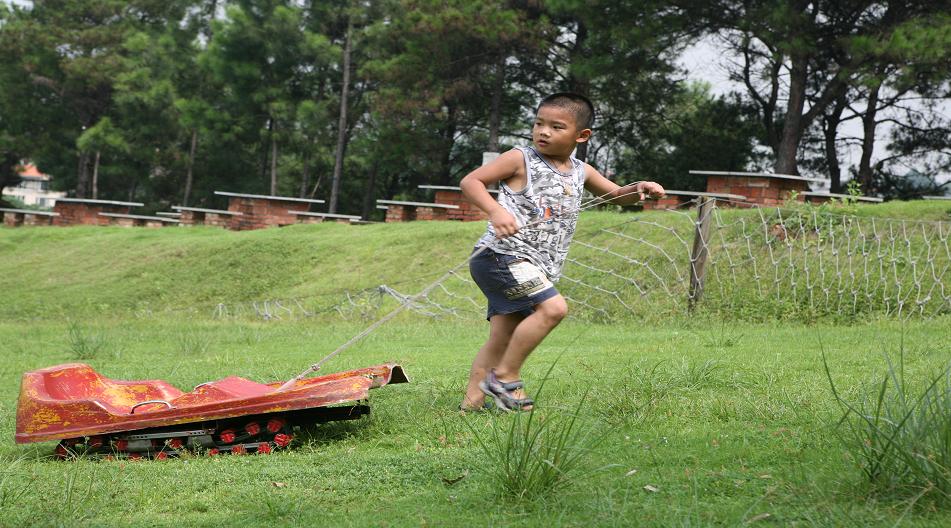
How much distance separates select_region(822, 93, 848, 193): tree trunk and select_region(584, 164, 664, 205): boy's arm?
63.7ft

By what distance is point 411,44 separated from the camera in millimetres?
26141

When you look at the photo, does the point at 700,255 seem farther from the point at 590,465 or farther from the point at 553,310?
the point at 590,465

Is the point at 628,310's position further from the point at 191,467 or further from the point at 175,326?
the point at 191,467

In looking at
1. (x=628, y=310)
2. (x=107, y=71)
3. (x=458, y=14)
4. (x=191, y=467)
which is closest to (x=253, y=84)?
(x=107, y=71)

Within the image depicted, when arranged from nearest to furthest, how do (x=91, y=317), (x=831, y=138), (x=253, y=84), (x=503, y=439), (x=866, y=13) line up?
1. (x=503, y=439)
2. (x=91, y=317)
3. (x=866, y=13)
4. (x=831, y=138)
5. (x=253, y=84)

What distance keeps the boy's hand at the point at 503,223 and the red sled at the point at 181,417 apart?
2.68 ft

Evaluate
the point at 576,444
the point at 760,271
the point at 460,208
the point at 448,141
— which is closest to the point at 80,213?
the point at 448,141

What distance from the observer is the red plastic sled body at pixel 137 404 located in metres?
3.96

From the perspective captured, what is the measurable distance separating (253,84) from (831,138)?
17.5 metres

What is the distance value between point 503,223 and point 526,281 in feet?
1.14

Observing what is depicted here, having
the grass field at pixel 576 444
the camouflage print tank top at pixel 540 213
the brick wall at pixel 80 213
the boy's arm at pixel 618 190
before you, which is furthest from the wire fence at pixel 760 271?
the brick wall at pixel 80 213

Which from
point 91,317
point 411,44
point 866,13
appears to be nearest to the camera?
point 91,317

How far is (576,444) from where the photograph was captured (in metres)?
3.22

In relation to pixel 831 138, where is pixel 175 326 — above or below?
below
